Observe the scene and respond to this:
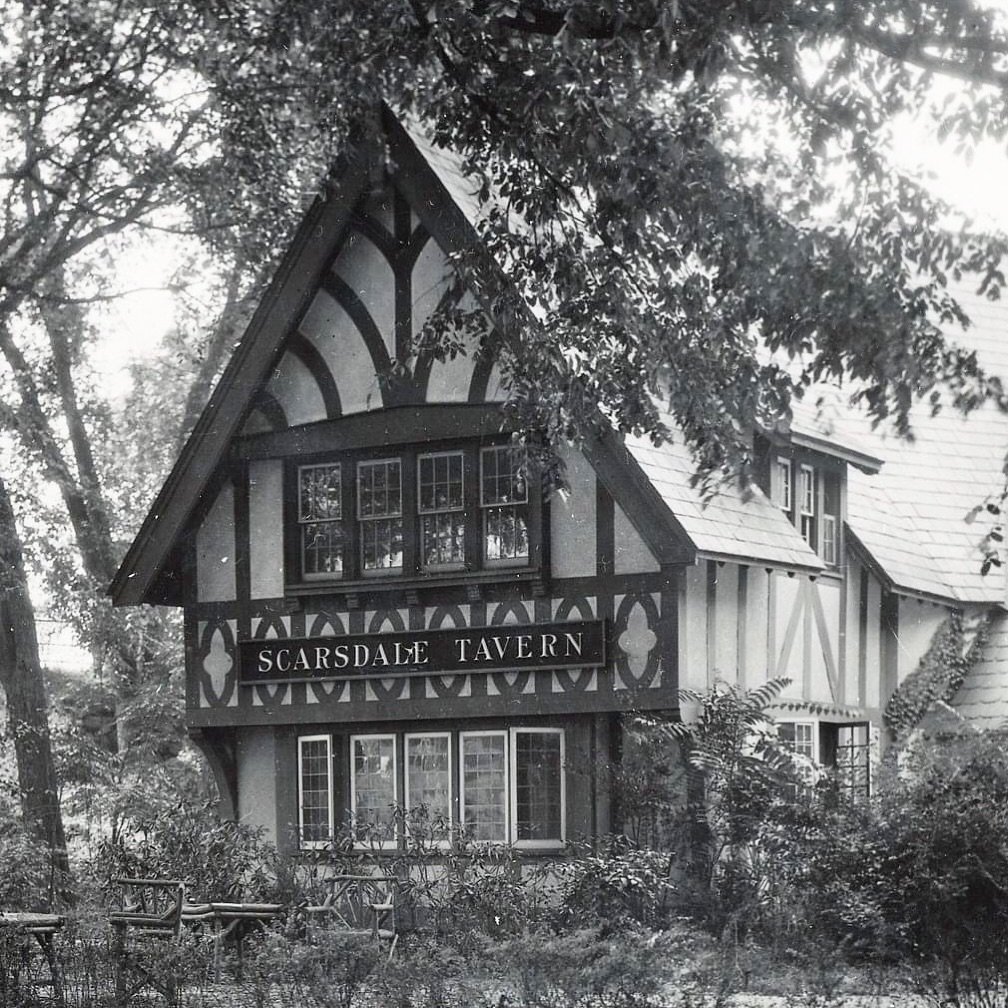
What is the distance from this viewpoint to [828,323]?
45.6ft

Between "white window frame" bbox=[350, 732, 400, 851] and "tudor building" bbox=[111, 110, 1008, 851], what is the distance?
29mm

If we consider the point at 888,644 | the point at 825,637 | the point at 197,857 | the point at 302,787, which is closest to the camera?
the point at 197,857

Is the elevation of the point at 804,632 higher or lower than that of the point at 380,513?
lower

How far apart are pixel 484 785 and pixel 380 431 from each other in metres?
4.10

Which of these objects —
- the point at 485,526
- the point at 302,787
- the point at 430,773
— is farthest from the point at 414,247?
the point at 302,787

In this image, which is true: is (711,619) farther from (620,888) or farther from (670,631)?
(620,888)

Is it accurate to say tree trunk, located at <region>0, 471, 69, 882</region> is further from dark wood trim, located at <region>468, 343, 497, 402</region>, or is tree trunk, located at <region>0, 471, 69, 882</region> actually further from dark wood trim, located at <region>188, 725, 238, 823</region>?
dark wood trim, located at <region>468, 343, 497, 402</region>

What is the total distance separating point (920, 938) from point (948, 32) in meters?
6.71

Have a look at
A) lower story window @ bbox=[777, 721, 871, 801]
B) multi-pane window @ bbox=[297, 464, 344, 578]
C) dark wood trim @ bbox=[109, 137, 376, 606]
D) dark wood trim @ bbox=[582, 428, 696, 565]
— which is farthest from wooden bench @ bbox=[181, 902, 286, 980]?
lower story window @ bbox=[777, 721, 871, 801]

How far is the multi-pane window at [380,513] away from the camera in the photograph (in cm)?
2019

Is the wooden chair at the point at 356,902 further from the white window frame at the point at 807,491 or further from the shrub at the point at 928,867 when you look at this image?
the white window frame at the point at 807,491

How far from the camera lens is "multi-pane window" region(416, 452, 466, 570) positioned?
1978 centimetres

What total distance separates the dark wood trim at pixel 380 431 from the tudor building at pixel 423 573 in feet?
0.08

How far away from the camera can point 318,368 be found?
20516 millimetres
